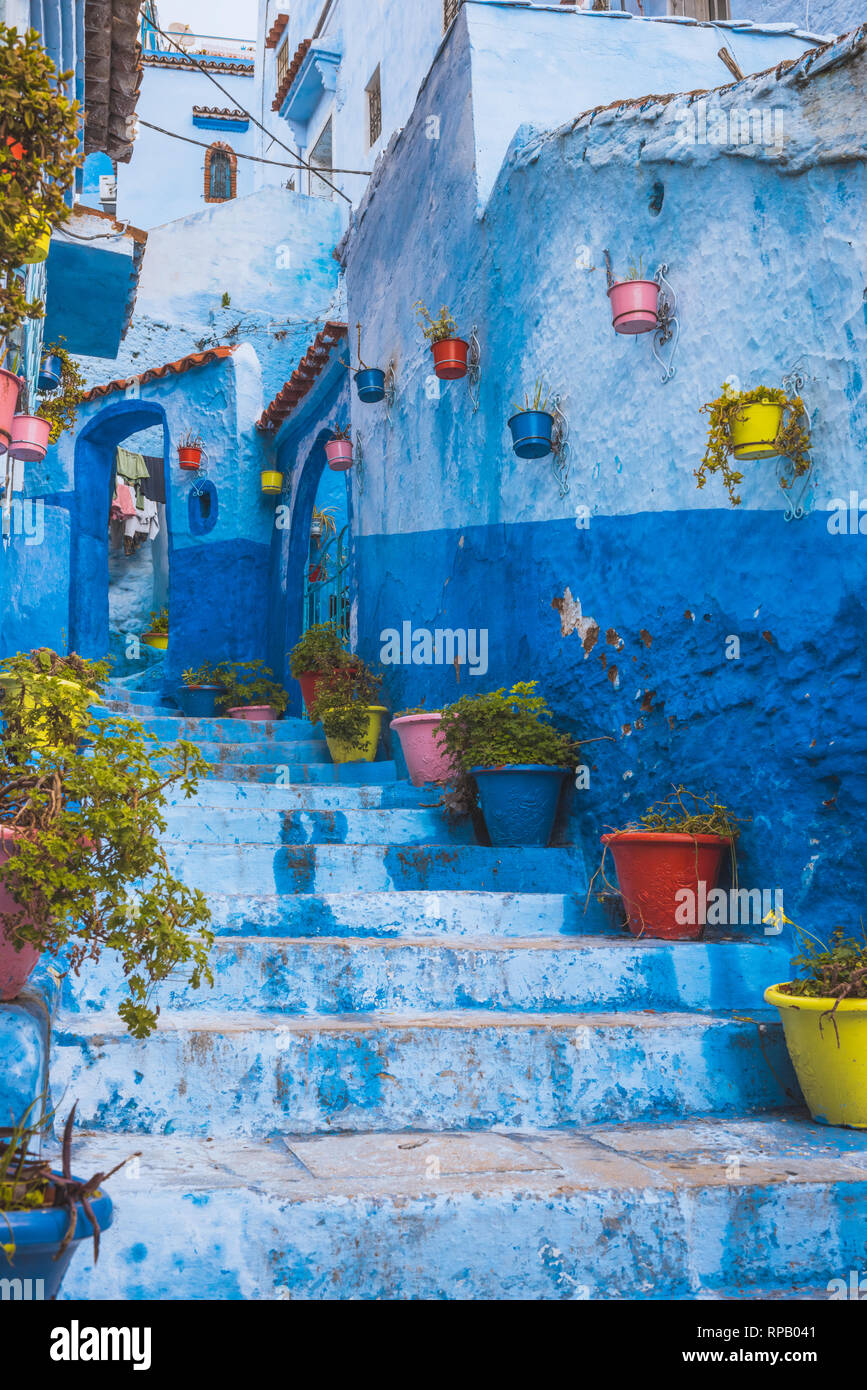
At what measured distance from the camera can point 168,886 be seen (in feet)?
7.24

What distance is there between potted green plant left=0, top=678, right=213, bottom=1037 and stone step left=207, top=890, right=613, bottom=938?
1.42 m

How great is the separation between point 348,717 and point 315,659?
1.06m

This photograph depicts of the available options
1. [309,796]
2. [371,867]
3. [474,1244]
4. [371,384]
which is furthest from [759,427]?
[371,384]

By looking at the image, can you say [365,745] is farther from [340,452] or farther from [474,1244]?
[474,1244]

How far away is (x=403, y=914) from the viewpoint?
4047 mm

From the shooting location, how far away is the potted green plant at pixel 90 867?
85.5 inches

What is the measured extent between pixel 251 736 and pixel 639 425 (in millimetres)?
3783

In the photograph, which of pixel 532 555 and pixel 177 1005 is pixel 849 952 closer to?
pixel 177 1005

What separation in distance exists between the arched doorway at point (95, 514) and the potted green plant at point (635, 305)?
7759 millimetres

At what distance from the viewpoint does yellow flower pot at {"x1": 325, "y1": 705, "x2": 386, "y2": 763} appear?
22.5 feet

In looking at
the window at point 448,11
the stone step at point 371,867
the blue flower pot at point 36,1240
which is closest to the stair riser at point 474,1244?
the blue flower pot at point 36,1240

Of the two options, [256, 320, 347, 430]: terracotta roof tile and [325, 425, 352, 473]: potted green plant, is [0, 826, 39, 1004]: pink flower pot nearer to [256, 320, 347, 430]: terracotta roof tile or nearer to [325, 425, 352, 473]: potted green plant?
[325, 425, 352, 473]: potted green plant

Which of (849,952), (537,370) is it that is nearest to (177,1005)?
(849,952)

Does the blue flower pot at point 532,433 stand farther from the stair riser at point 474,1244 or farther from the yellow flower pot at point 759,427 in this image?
the stair riser at point 474,1244
